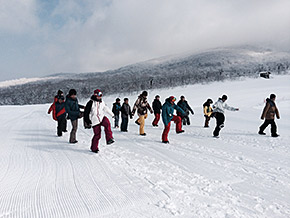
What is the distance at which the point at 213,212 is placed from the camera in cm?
315

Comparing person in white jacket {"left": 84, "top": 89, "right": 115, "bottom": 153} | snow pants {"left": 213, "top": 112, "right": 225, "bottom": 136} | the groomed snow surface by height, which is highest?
person in white jacket {"left": 84, "top": 89, "right": 115, "bottom": 153}

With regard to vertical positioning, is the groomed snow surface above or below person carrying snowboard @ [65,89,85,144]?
below

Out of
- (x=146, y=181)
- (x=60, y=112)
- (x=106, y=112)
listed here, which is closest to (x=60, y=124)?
(x=60, y=112)

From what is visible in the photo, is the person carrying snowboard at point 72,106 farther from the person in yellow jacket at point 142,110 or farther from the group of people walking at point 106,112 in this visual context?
the person in yellow jacket at point 142,110

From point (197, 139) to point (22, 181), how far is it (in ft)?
20.7

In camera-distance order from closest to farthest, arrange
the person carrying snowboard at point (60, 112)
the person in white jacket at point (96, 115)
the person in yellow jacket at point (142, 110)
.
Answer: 1. the person in white jacket at point (96, 115)
2. the person carrying snowboard at point (60, 112)
3. the person in yellow jacket at point (142, 110)

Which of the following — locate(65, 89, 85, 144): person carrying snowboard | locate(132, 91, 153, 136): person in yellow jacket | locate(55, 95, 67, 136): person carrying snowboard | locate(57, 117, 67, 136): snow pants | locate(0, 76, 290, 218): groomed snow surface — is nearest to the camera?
locate(0, 76, 290, 218): groomed snow surface

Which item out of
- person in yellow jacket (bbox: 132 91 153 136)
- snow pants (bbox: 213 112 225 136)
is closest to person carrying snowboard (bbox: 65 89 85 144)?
person in yellow jacket (bbox: 132 91 153 136)

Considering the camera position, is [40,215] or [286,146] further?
[286,146]

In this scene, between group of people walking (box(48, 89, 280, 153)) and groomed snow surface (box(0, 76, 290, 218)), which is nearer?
groomed snow surface (box(0, 76, 290, 218))

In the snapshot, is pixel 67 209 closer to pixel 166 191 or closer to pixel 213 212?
pixel 166 191

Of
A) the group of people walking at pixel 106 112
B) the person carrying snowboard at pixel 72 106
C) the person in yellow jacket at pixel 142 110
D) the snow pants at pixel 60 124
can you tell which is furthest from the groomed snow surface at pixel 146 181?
the person in yellow jacket at pixel 142 110

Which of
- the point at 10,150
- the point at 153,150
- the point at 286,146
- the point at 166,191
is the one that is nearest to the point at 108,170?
the point at 166,191

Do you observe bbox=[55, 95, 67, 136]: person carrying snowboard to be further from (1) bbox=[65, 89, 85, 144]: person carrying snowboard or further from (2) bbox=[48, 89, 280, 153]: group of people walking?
(1) bbox=[65, 89, 85, 144]: person carrying snowboard
